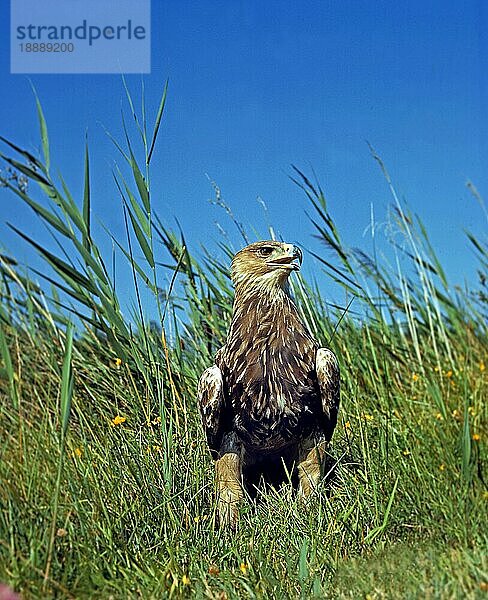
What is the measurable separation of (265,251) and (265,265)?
0.22ft

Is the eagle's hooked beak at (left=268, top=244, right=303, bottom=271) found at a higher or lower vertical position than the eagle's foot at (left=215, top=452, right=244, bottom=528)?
higher

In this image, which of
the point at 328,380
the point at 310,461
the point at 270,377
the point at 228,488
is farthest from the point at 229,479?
the point at 328,380

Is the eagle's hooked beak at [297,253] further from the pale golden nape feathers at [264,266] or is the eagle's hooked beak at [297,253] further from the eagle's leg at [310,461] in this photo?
the eagle's leg at [310,461]

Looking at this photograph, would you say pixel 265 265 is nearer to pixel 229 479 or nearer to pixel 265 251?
pixel 265 251

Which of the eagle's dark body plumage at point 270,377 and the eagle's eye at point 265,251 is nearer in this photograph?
the eagle's dark body plumage at point 270,377

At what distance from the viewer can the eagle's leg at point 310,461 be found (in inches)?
128

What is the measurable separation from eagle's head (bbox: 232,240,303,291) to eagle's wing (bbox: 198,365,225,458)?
1.30ft

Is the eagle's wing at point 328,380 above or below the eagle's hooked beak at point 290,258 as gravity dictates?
below

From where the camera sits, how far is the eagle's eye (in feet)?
10.8

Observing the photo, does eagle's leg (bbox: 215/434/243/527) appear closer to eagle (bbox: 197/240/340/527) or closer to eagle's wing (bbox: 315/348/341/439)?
eagle (bbox: 197/240/340/527)

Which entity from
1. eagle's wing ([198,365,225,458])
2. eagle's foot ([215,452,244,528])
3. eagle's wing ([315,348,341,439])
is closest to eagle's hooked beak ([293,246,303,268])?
eagle's wing ([315,348,341,439])

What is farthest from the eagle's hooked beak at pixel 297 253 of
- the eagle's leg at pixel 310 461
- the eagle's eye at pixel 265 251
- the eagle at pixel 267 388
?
the eagle's leg at pixel 310 461

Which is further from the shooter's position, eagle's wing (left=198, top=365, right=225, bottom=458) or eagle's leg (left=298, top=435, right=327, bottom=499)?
eagle's leg (left=298, top=435, right=327, bottom=499)

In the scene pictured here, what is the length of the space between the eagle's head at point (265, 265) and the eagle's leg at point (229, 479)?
2.12 feet
